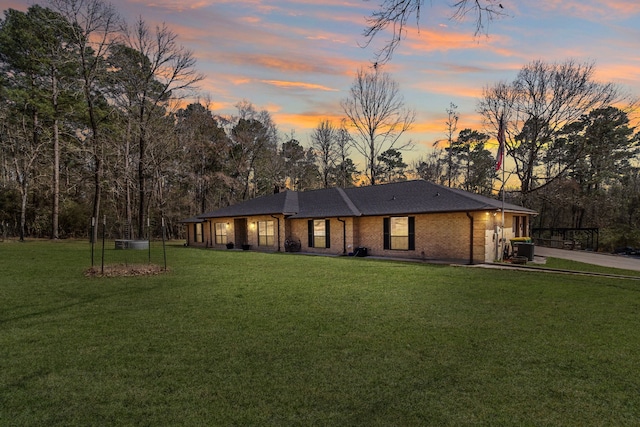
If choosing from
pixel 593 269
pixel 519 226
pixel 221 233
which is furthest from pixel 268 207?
pixel 593 269

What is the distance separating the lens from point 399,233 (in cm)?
1733

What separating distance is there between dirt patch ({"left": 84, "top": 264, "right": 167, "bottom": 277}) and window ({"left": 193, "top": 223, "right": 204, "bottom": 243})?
16.2m

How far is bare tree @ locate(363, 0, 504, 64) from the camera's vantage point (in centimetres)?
373

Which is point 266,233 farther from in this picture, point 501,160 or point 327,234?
point 501,160

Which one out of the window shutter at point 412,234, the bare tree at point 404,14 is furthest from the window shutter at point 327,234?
the bare tree at point 404,14

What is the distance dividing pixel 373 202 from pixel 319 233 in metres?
3.72

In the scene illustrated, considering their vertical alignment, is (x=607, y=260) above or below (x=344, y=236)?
below

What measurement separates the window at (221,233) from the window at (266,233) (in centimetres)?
368

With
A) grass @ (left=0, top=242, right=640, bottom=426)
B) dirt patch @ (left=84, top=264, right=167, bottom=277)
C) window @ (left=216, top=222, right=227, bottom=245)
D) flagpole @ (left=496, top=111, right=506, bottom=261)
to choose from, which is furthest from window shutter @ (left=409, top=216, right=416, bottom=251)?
window @ (left=216, top=222, right=227, bottom=245)

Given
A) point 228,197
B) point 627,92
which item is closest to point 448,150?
point 627,92

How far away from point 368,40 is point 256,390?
4148 millimetres

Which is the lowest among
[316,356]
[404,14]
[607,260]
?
[607,260]

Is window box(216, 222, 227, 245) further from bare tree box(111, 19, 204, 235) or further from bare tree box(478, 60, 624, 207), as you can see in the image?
bare tree box(478, 60, 624, 207)

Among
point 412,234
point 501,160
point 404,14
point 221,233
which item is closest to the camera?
point 404,14
